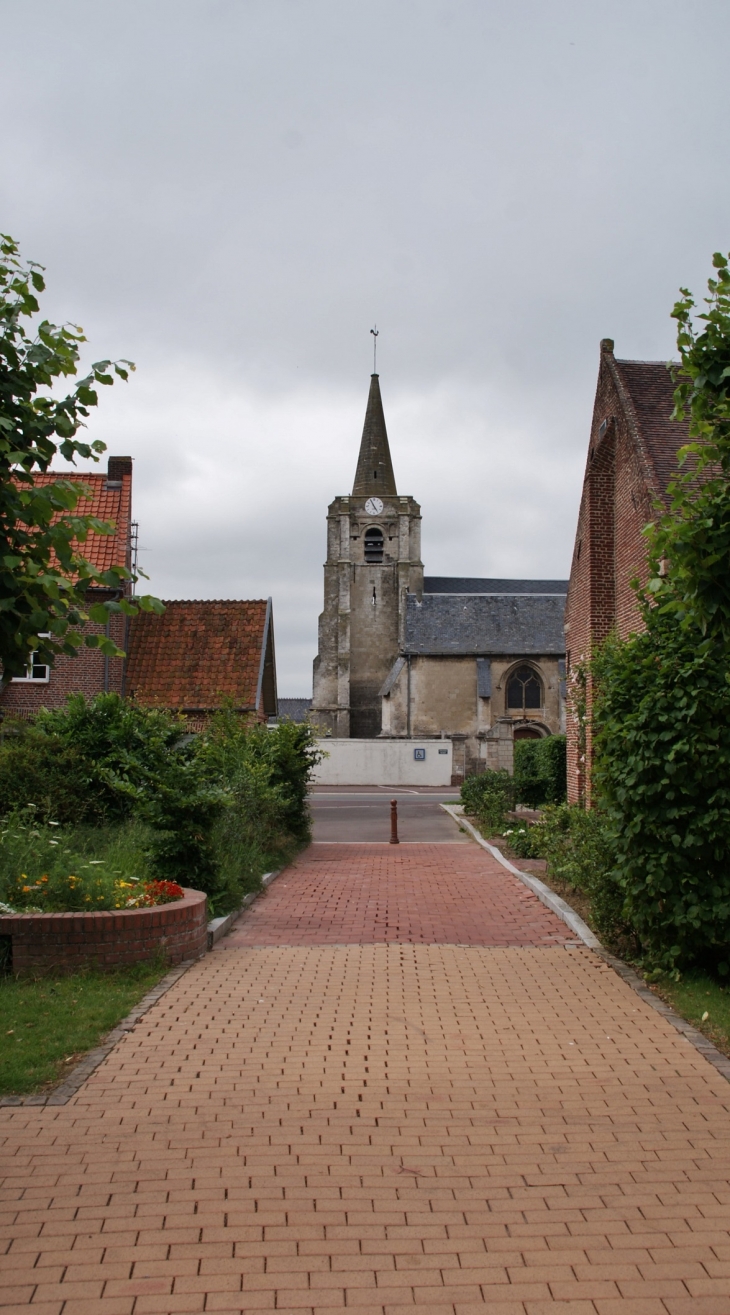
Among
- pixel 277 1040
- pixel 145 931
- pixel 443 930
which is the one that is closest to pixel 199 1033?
pixel 277 1040

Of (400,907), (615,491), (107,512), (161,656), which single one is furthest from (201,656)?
(400,907)

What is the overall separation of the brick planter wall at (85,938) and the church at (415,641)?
3927 centimetres

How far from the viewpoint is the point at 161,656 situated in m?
25.6

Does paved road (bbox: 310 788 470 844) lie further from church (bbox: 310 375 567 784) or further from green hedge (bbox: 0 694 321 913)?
church (bbox: 310 375 567 784)

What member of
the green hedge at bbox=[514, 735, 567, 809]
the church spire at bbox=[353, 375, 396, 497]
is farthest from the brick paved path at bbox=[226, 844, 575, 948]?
the church spire at bbox=[353, 375, 396, 497]

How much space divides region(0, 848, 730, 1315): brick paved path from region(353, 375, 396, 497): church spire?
61.4 m

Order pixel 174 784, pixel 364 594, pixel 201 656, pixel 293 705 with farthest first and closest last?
pixel 293 705 → pixel 364 594 → pixel 201 656 → pixel 174 784

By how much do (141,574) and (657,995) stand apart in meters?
4.92

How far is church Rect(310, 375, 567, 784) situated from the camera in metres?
56.2

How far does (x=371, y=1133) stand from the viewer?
4.80 m

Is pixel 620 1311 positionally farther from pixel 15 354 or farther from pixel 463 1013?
pixel 15 354

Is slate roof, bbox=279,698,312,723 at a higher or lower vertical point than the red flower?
higher

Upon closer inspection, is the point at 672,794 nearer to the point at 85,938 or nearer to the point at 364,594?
the point at 85,938

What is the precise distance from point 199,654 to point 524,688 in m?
34.0
